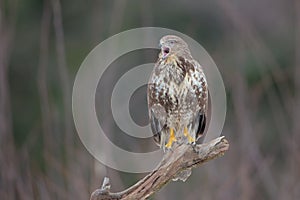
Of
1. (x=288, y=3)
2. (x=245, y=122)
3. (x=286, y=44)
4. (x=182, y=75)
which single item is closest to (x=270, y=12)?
(x=288, y=3)

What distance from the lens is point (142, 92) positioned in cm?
1059

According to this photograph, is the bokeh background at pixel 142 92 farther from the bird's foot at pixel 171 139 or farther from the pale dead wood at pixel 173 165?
the pale dead wood at pixel 173 165

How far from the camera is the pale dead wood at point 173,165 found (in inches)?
194

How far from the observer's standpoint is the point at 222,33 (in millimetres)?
13172

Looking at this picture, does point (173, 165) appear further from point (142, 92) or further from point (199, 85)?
point (142, 92)

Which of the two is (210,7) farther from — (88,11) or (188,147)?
(188,147)

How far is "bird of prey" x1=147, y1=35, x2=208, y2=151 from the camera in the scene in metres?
5.02

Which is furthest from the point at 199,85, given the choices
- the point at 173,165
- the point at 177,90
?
the point at 173,165

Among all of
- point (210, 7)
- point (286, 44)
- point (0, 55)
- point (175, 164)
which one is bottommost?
point (175, 164)

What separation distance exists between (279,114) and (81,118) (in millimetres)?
3358

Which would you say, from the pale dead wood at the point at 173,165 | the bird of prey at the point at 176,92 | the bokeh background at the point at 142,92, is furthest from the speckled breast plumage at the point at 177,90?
the bokeh background at the point at 142,92

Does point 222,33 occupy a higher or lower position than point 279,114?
higher

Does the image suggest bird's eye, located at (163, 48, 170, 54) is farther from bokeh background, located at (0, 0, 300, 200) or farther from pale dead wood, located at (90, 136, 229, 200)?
bokeh background, located at (0, 0, 300, 200)

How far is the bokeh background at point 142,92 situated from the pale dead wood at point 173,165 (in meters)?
1.19
